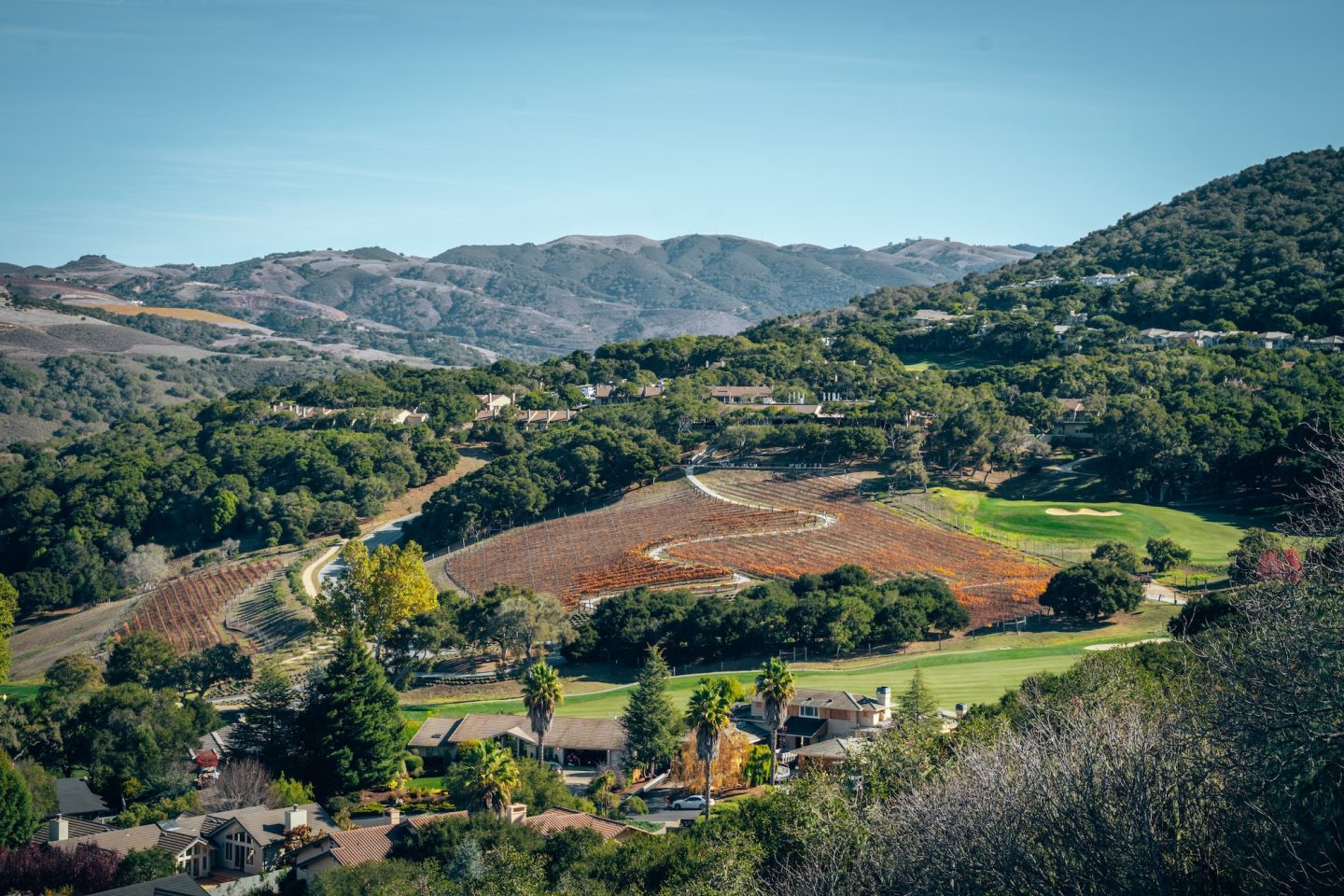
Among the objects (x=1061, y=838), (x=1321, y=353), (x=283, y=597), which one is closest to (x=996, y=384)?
(x=1321, y=353)

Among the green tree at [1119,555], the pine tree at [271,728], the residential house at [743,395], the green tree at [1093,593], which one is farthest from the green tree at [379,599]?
the residential house at [743,395]

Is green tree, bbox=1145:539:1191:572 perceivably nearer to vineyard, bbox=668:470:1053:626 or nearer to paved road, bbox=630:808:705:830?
vineyard, bbox=668:470:1053:626

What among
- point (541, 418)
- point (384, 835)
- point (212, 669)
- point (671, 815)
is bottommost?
point (212, 669)

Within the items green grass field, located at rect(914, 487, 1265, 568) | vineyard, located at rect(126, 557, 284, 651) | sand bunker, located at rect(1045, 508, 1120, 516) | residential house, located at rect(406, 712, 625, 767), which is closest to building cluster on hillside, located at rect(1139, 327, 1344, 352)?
green grass field, located at rect(914, 487, 1265, 568)

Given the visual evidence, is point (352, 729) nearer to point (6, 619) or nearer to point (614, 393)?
point (6, 619)

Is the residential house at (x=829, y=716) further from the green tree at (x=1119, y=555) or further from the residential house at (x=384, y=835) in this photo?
the green tree at (x=1119, y=555)

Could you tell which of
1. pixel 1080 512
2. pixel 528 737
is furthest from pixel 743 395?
pixel 528 737
